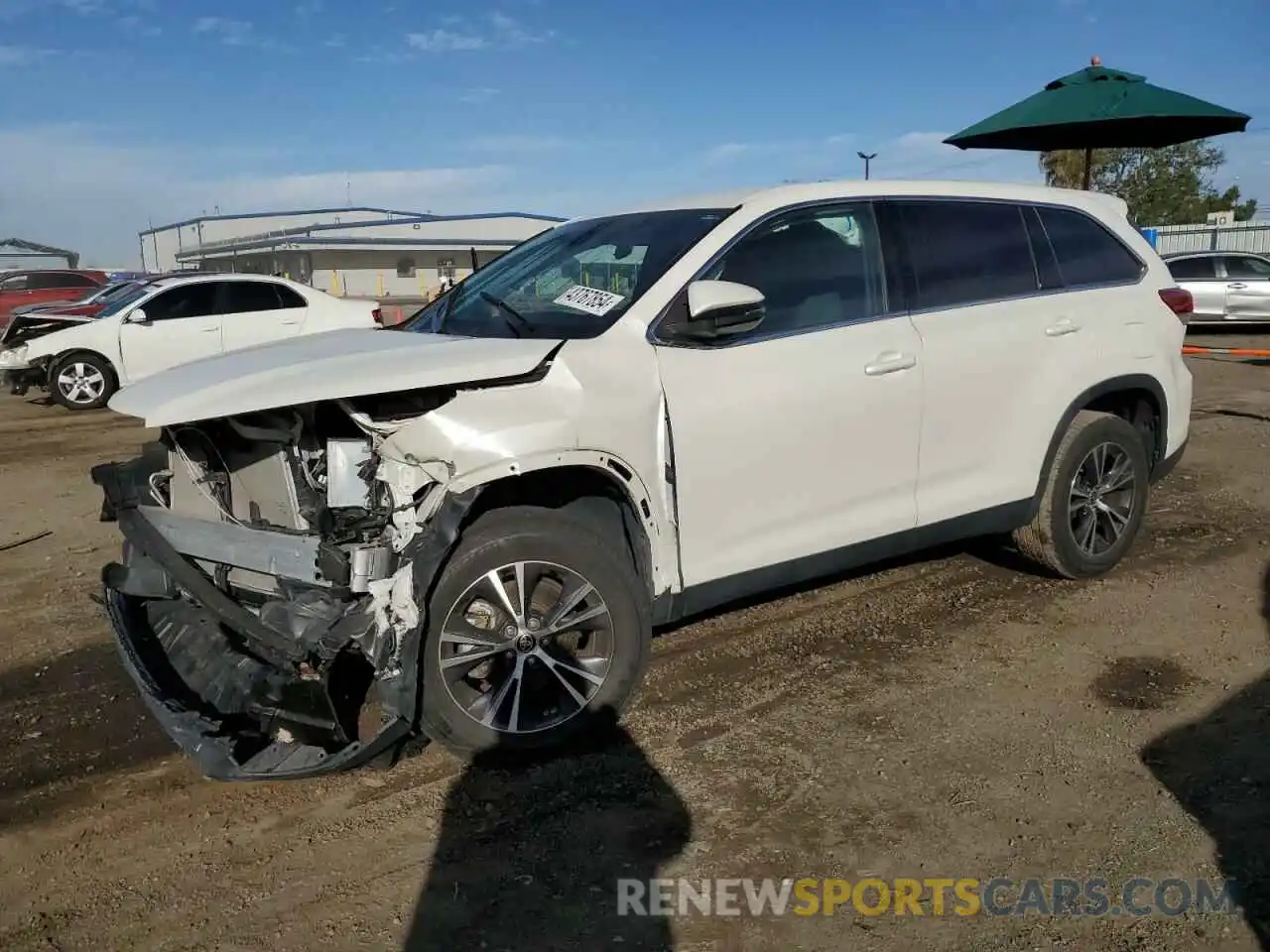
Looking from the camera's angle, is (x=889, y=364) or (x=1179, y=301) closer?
(x=889, y=364)

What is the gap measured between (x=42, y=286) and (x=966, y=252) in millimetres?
24103

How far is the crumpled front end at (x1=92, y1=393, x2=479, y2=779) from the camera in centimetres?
309

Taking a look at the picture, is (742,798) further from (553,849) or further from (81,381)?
(81,381)

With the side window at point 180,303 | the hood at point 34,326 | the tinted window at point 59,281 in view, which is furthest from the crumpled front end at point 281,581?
the tinted window at point 59,281

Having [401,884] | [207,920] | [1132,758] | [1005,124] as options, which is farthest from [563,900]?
[1005,124]

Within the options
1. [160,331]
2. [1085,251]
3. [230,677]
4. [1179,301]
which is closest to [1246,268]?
[1179,301]

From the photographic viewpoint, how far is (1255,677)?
4074mm

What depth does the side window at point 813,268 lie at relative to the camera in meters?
3.96

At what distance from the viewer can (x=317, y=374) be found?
10.5 ft

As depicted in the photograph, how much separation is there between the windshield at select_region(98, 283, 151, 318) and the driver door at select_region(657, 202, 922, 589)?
A: 11245 mm

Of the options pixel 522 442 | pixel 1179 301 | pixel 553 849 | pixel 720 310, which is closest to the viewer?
pixel 553 849

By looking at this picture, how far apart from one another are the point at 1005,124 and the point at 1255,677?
6.97 metres

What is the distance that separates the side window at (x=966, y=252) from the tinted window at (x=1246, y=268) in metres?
16.6

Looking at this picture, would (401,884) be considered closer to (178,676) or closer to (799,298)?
(178,676)
